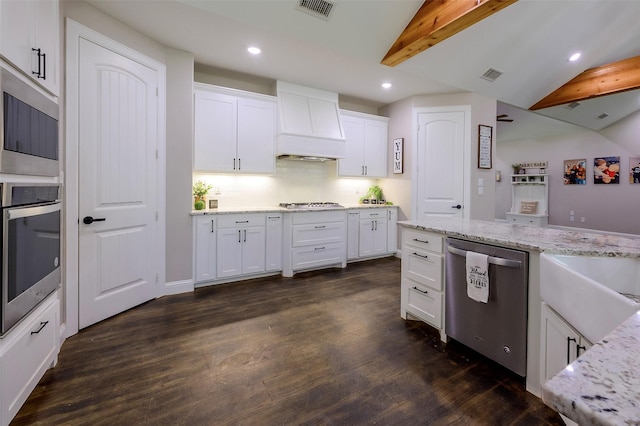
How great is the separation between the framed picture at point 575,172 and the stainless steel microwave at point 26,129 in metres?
9.32

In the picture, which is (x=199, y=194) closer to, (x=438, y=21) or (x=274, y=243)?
(x=274, y=243)

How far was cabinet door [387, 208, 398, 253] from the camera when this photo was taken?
5.09m

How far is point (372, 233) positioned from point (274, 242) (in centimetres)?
176

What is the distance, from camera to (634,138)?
20.5 ft

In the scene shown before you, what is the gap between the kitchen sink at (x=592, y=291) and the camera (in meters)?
0.92

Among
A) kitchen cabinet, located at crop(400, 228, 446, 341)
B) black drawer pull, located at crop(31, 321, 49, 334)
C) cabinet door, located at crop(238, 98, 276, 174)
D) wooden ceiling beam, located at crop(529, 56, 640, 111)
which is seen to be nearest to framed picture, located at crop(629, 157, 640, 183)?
wooden ceiling beam, located at crop(529, 56, 640, 111)

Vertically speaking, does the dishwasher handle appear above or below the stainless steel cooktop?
below

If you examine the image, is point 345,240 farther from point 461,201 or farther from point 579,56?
point 579,56

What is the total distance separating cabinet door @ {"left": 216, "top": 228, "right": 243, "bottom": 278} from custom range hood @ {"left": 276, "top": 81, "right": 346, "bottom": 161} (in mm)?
1322

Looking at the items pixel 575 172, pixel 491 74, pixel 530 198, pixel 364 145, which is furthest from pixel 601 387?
pixel 530 198

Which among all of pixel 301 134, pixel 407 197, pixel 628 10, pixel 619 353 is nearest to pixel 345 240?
pixel 407 197

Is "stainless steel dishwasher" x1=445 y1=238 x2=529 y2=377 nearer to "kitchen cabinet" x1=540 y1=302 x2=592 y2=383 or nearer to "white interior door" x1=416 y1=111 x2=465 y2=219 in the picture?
"kitchen cabinet" x1=540 y1=302 x2=592 y2=383

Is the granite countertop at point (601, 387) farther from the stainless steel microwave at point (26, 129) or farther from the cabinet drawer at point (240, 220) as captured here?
the cabinet drawer at point (240, 220)

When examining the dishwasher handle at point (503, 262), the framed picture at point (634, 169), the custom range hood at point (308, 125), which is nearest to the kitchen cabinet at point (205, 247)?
the custom range hood at point (308, 125)
